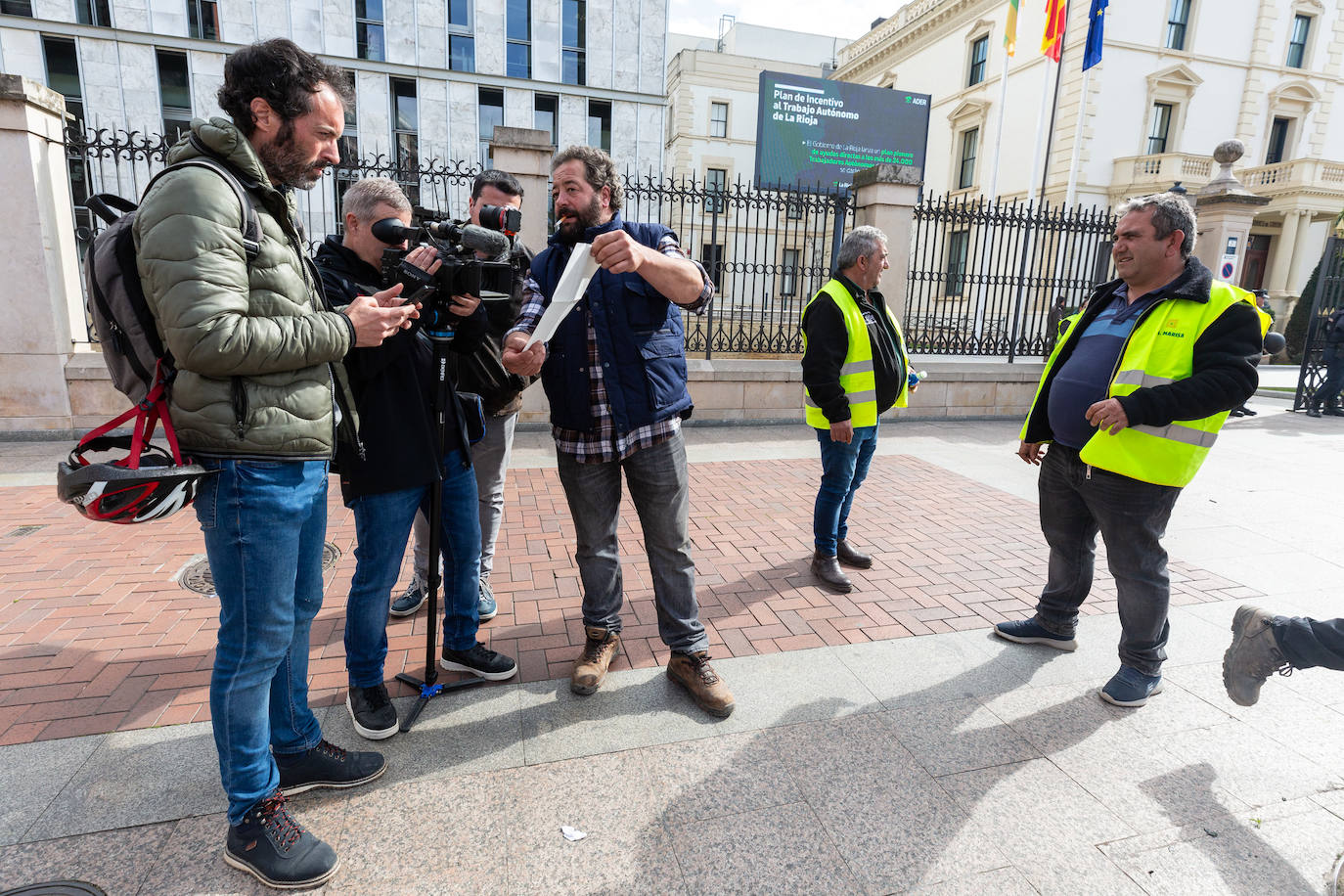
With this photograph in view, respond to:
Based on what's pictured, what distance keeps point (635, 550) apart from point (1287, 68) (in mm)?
32209

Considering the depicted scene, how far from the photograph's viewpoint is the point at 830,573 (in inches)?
157

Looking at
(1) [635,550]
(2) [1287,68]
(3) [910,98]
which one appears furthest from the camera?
(2) [1287,68]

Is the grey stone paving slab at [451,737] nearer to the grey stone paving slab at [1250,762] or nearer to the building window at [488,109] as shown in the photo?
the grey stone paving slab at [1250,762]

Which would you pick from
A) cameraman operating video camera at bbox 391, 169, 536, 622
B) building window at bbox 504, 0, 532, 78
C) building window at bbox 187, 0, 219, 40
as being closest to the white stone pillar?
cameraman operating video camera at bbox 391, 169, 536, 622

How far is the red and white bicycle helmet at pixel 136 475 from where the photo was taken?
157cm

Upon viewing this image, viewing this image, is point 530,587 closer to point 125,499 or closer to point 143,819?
point 143,819

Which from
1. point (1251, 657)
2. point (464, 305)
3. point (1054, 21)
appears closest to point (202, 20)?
point (1054, 21)

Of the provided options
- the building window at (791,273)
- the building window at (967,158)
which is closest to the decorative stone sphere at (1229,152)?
the building window at (791,273)

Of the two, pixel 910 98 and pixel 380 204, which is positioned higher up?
pixel 910 98

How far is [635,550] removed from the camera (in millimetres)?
4457

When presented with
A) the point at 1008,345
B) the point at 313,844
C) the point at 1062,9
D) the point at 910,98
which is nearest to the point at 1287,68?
the point at 1062,9

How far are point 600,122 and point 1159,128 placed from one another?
20.3 meters

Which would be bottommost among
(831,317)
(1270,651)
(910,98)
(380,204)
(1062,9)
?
(1270,651)

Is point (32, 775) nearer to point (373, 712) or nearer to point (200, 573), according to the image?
point (373, 712)
